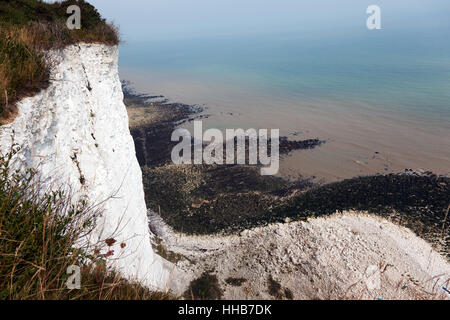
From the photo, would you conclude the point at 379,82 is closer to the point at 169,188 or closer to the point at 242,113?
the point at 242,113

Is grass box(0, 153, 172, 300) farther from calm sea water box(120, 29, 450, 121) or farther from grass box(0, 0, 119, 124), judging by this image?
calm sea water box(120, 29, 450, 121)

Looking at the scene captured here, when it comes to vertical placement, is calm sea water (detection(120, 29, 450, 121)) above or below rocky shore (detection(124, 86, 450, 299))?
above

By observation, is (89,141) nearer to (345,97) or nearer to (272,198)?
(272,198)

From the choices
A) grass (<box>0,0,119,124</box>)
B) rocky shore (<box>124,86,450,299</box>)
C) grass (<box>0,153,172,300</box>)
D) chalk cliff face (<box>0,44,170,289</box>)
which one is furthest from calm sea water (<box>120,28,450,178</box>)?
grass (<box>0,153,172,300</box>)

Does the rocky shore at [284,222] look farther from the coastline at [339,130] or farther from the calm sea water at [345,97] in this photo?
the calm sea water at [345,97]

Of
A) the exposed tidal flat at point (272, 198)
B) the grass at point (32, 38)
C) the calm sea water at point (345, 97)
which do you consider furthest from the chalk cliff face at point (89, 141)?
the calm sea water at point (345, 97)

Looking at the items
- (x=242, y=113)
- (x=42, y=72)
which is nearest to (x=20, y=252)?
(x=42, y=72)

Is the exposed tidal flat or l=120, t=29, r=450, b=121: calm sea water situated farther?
l=120, t=29, r=450, b=121: calm sea water
